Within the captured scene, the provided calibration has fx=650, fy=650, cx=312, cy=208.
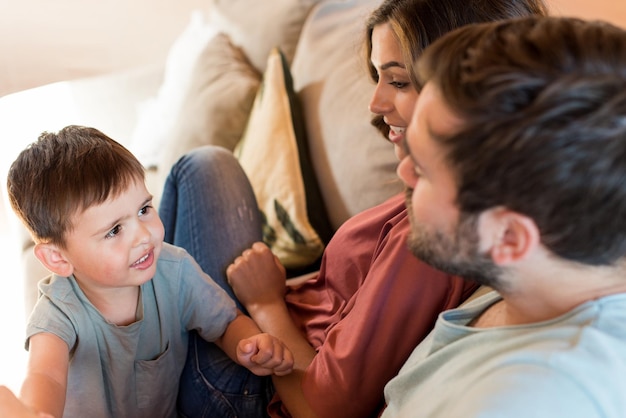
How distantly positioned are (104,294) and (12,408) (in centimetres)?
32

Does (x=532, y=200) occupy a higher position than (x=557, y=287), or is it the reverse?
(x=532, y=200)

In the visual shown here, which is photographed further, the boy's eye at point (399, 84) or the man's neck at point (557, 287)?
the boy's eye at point (399, 84)

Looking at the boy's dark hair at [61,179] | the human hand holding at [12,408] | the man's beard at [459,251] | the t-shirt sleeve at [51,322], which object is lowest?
the t-shirt sleeve at [51,322]

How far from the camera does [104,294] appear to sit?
3.52 feet

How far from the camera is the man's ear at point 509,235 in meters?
0.65

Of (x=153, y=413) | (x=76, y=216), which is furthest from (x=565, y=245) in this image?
(x=153, y=413)

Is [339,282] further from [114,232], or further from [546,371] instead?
[546,371]

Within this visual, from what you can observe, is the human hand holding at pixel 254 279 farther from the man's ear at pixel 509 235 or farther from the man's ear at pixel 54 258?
the man's ear at pixel 509 235

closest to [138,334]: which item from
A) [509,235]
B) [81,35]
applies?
[509,235]

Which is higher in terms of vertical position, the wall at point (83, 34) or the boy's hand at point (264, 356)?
the wall at point (83, 34)

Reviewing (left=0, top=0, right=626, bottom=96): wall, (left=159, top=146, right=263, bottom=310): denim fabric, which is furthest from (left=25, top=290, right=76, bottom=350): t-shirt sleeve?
(left=0, top=0, right=626, bottom=96): wall

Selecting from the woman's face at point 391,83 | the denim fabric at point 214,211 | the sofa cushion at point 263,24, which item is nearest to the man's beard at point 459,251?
the woman's face at point 391,83

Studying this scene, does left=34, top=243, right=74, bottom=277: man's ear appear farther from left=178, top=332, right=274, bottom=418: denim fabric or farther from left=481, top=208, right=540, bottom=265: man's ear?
left=481, top=208, right=540, bottom=265: man's ear

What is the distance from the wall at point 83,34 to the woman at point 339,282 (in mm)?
1782
